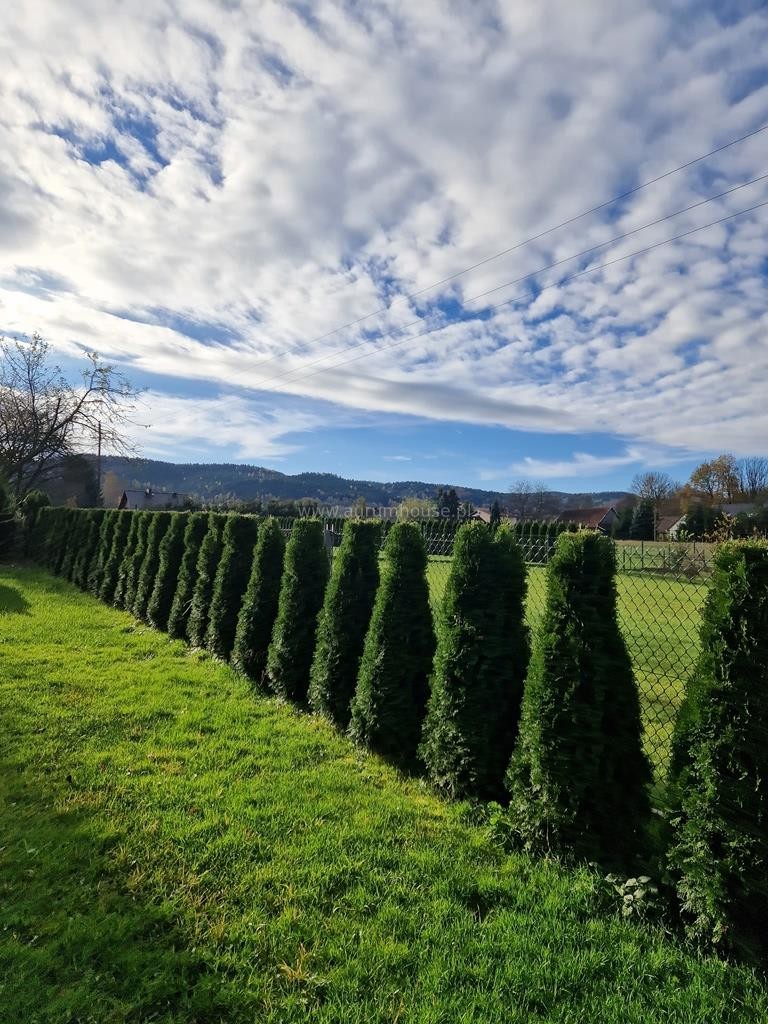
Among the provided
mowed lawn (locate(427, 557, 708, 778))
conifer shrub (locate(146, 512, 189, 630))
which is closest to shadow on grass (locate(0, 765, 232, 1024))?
mowed lawn (locate(427, 557, 708, 778))

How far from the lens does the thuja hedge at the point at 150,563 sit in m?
9.52

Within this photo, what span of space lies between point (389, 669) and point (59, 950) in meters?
2.53

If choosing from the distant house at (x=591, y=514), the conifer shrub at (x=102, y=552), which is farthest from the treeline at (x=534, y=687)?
the distant house at (x=591, y=514)

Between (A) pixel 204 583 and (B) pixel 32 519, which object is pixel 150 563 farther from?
(B) pixel 32 519

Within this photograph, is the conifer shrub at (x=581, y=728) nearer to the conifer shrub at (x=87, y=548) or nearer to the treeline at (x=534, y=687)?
the treeline at (x=534, y=687)

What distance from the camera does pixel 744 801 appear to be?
2.27 metres

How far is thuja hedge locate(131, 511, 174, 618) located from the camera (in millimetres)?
9516

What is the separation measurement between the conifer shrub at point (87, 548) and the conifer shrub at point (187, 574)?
6279 mm

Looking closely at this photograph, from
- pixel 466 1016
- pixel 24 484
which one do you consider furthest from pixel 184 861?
pixel 24 484

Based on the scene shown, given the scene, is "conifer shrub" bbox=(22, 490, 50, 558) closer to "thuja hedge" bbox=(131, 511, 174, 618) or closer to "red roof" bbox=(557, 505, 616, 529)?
"thuja hedge" bbox=(131, 511, 174, 618)

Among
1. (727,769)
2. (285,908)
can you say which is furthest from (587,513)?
(285,908)

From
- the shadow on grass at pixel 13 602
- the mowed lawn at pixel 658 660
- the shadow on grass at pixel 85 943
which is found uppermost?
the mowed lawn at pixel 658 660

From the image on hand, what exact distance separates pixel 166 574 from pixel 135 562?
1.91m

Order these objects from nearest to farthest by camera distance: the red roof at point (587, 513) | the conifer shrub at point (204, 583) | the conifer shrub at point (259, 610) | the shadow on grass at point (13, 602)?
the conifer shrub at point (259, 610), the conifer shrub at point (204, 583), the shadow on grass at point (13, 602), the red roof at point (587, 513)
